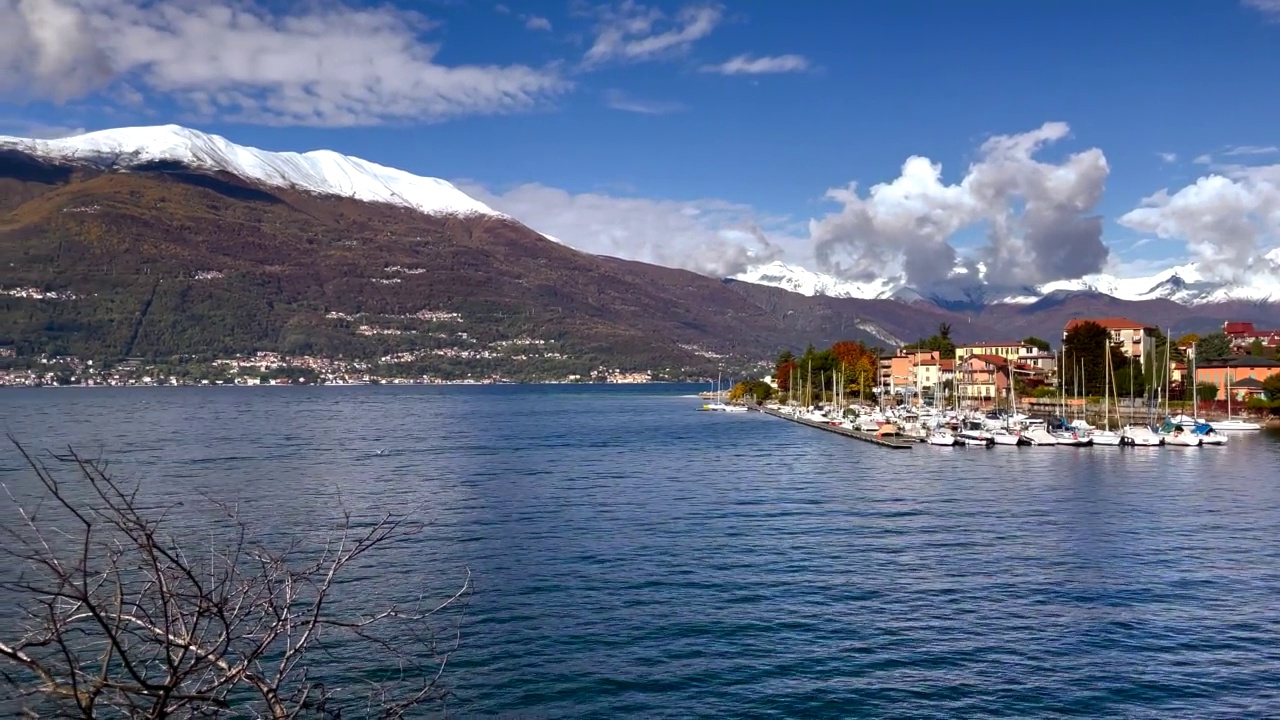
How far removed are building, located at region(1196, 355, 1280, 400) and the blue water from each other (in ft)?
145

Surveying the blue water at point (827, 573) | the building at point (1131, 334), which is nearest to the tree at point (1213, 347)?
the building at point (1131, 334)

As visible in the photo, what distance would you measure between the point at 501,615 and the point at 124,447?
57.0 meters

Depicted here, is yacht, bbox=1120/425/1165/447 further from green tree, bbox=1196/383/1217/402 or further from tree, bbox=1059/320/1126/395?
tree, bbox=1059/320/1126/395

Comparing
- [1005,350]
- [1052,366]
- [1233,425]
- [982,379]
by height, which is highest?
[1005,350]

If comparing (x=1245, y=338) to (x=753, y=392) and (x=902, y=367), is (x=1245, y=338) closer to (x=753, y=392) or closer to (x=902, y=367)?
(x=902, y=367)

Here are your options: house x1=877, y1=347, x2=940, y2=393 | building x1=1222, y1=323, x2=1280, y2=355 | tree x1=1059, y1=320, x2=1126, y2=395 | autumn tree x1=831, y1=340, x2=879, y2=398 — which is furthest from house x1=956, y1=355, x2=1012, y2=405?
building x1=1222, y1=323, x2=1280, y2=355

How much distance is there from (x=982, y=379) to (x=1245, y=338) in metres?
69.4

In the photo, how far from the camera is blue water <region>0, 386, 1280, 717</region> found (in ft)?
63.6

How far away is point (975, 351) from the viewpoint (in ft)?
559

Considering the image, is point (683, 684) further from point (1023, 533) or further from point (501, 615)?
point (1023, 533)

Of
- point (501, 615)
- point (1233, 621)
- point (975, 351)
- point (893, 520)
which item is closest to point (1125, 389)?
point (975, 351)

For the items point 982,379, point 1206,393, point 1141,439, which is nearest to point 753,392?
point 982,379

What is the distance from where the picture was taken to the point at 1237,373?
107m

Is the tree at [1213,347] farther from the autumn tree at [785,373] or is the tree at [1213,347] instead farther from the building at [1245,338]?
the autumn tree at [785,373]
